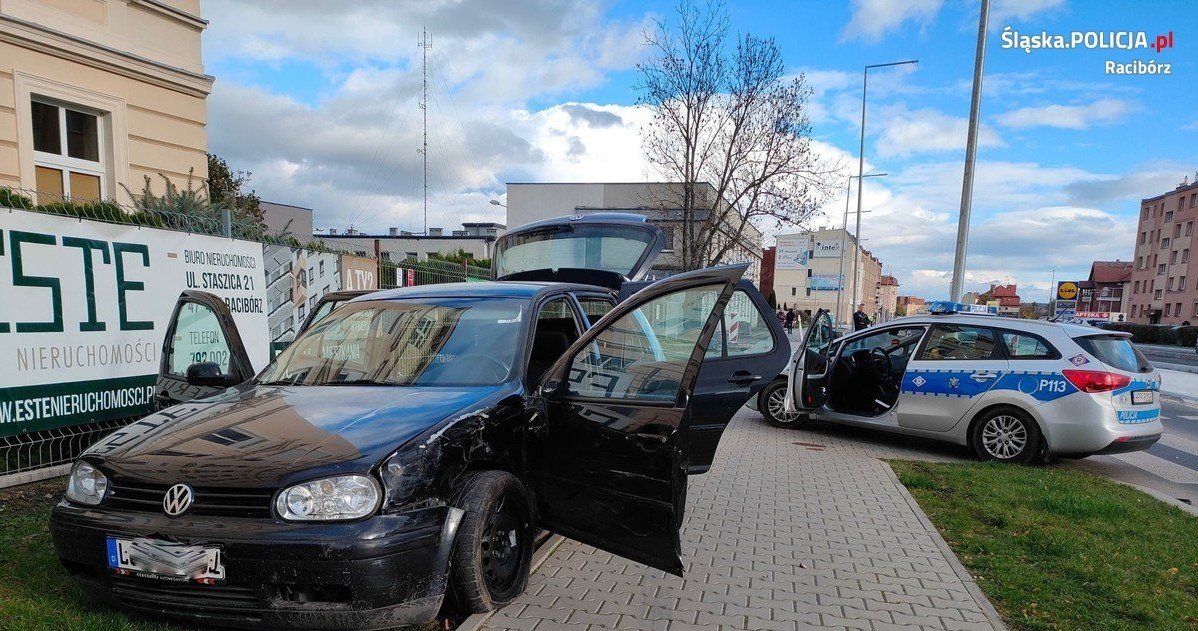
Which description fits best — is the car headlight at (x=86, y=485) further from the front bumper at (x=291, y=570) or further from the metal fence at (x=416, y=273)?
the metal fence at (x=416, y=273)

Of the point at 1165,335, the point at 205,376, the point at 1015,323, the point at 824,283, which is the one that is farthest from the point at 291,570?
the point at 1165,335

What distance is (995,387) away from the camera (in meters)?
6.97

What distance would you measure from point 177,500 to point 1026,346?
774 centimetres

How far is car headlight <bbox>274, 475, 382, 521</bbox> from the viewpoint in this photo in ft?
8.57

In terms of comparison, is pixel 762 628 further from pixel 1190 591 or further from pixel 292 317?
pixel 292 317

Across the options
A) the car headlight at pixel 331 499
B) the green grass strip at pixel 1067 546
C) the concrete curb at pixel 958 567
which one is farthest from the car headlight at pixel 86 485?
the green grass strip at pixel 1067 546

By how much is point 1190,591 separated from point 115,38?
1271cm

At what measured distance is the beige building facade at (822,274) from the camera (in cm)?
2917

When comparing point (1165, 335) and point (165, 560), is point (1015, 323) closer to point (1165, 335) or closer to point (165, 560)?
point (165, 560)

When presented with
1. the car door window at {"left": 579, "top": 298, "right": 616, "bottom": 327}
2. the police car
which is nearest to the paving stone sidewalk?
the car door window at {"left": 579, "top": 298, "right": 616, "bottom": 327}

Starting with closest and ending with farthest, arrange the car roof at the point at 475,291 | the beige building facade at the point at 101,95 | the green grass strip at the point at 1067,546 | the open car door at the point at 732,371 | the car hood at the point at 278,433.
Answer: the car hood at the point at 278,433
the green grass strip at the point at 1067,546
the car roof at the point at 475,291
the open car door at the point at 732,371
the beige building facade at the point at 101,95

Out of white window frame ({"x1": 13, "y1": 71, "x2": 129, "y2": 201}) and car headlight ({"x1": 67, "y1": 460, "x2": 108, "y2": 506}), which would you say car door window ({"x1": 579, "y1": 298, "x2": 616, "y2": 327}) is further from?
white window frame ({"x1": 13, "y1": 71, "x2": 129, "y2": 201})

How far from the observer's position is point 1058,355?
6.69 m

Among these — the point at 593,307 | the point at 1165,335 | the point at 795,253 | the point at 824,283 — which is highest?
the point at 795,253
